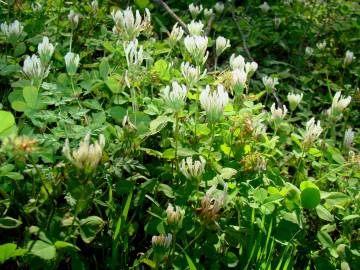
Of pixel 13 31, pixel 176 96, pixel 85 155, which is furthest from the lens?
pixel 13 31

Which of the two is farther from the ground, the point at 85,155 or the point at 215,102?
the point at 85,155

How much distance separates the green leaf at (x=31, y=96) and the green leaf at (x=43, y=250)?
0.58 m

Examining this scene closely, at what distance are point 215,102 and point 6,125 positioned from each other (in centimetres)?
80

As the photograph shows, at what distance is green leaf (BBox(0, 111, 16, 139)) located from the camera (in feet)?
5.58

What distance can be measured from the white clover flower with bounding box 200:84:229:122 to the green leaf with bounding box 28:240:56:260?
0.81m

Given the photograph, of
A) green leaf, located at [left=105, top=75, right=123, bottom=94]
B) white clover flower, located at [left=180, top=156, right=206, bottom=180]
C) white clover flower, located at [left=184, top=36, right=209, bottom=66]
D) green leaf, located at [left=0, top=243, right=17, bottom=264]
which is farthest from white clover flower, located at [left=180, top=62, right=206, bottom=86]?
green leaf, located at [left=0, top=243, right=17, bottom=264]

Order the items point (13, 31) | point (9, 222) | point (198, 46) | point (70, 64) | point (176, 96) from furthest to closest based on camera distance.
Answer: point (13, 31) → point (198, 46) → point (70, 64) → point (176, 96) → point (9, 222)

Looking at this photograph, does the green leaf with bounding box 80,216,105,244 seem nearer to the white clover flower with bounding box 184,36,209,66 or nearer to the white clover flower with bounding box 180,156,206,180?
the white clover flower with bounding box 180,156,206,180

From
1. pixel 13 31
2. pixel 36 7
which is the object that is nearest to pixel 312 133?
pixel 13 31

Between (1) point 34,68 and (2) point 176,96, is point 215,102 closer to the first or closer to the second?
(2) point 176,96

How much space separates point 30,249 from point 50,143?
1.39 feet

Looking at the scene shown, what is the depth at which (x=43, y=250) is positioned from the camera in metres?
1.55

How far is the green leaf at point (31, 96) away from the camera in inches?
73.7

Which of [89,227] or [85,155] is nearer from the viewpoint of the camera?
[85,155]
